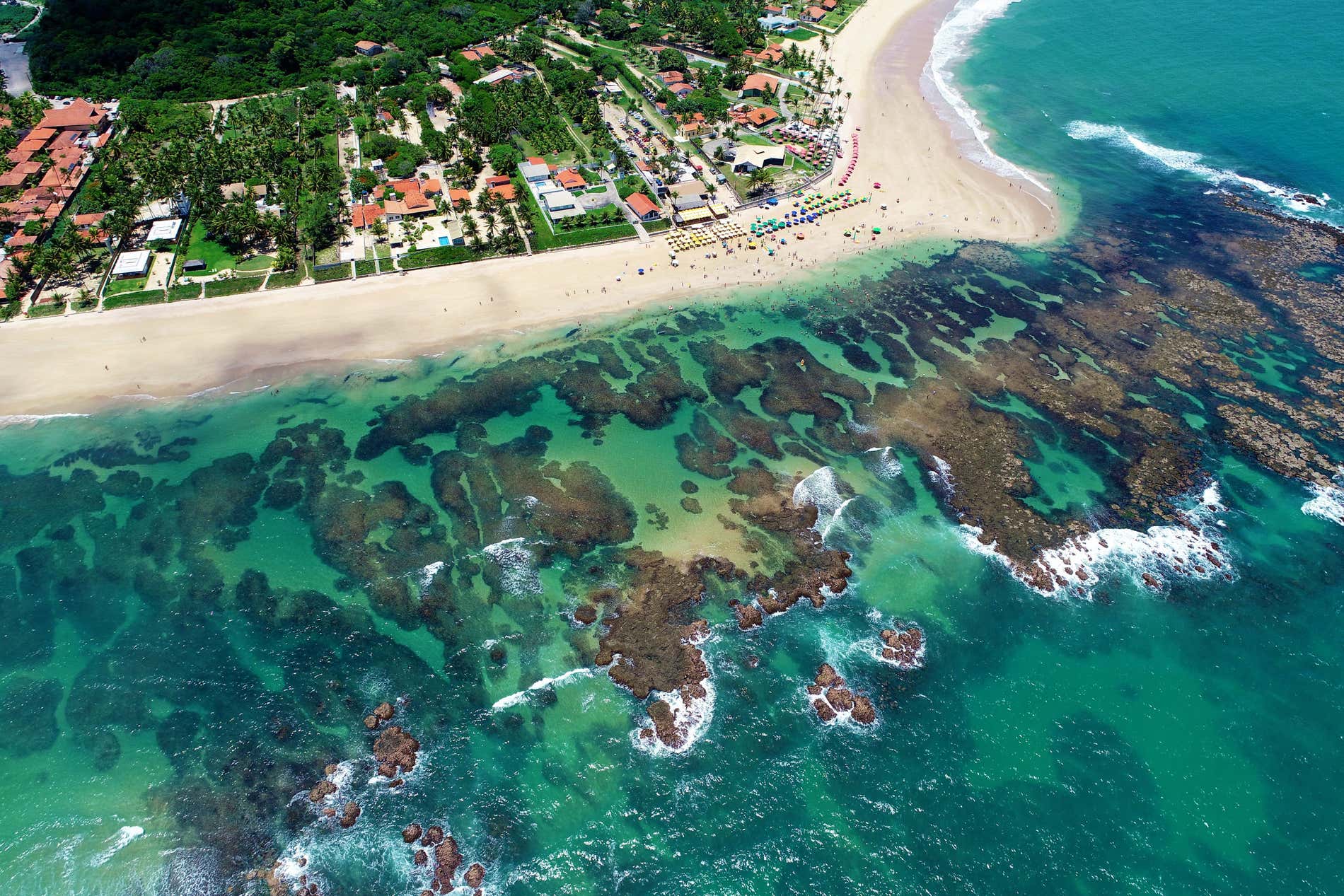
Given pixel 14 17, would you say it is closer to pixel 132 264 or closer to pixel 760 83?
pixel 132 264

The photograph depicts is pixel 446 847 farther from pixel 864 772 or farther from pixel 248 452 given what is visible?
pixel 248 452

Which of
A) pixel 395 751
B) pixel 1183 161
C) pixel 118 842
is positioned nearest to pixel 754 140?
pixel 1183 161

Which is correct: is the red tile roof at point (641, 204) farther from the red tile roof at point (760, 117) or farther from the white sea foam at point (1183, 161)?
the white sea foam at point (1183, 161)

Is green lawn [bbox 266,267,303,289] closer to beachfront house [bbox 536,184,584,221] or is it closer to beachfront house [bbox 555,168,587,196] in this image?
beachfront house [bbox 536,184,584,221]

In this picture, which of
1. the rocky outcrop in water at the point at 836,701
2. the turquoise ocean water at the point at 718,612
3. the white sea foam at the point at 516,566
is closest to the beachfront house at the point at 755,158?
the turquoise ocean water at the point at 718,612

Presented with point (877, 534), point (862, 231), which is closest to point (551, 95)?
point (862, 231)
